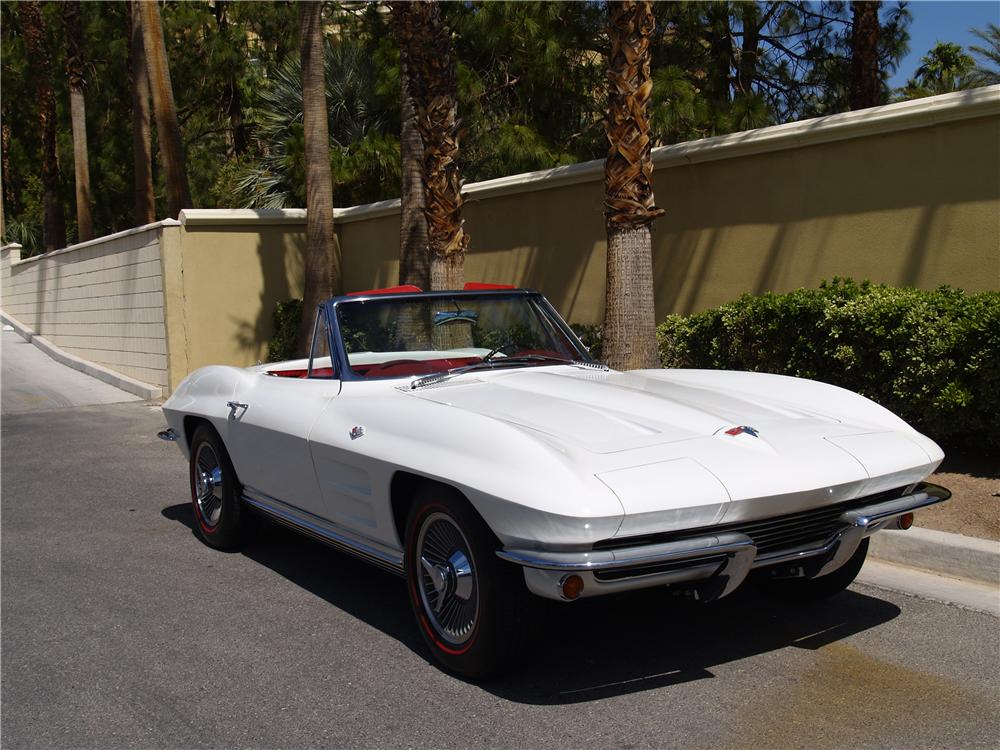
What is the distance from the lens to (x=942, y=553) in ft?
17.4

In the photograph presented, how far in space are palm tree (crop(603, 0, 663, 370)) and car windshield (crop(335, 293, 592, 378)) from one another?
119 inches

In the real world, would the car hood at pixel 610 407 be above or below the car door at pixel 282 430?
above

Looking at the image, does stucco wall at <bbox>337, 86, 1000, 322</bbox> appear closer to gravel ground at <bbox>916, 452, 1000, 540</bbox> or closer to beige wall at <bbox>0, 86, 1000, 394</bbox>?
beige wall at <bbox>0, 86, 1000, 394</bbox>

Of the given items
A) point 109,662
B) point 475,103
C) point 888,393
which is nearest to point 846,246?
point 888,393

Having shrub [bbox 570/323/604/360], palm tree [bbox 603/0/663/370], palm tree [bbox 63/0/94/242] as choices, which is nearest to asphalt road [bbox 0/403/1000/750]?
palm tree [bbox 603/0/663/370]

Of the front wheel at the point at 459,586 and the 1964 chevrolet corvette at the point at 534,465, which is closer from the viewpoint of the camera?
the 1964 chevrolet corvette at the point at 534,465

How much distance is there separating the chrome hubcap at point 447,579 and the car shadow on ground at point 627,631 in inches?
9.2

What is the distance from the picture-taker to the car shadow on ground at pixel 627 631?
389cm

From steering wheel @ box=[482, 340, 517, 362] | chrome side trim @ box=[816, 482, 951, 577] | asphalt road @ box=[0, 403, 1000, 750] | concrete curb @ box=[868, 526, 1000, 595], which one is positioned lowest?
asphalt road @ box=[0, 403, 1000, 750]

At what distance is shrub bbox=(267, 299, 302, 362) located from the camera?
1595 cm

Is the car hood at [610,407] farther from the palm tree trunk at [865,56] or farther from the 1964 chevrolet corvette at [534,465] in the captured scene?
the palm tree trunk at [865,56]

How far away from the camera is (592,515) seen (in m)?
3.32

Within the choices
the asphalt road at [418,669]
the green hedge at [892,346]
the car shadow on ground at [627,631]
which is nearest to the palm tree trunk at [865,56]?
the green hedge at [892,346]

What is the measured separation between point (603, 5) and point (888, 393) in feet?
31.2
